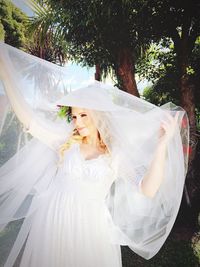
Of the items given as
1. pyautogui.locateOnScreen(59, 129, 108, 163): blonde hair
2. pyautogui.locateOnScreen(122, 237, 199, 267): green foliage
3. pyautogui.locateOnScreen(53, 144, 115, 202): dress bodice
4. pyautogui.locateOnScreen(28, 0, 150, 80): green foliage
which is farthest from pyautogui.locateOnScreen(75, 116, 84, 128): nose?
pyautogui.locateOnScreen(122, 237, 199, 267): green foliage

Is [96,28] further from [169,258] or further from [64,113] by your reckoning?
[169,258]

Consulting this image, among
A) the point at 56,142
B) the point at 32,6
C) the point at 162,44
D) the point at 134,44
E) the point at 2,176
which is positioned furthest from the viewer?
the point at 32,6

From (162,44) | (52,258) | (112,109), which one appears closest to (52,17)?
(162,44)

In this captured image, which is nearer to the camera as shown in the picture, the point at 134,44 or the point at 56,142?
the point at 56,142

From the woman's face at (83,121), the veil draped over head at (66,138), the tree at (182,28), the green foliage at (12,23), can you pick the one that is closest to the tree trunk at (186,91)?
the tree at (182,28)

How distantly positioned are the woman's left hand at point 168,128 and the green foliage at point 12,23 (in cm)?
578

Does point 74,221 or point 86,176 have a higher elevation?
point 86,176

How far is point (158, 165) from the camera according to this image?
1519 mm

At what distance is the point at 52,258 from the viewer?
1.59 meters

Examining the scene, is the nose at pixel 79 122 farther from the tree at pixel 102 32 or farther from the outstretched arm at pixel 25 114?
the tree at pixel 102 32

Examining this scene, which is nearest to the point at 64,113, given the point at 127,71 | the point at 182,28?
the point at 127,71

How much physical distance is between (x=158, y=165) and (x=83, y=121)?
601 millimetres

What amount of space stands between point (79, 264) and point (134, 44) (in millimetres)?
3558

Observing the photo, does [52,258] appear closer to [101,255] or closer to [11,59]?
[101,255]
